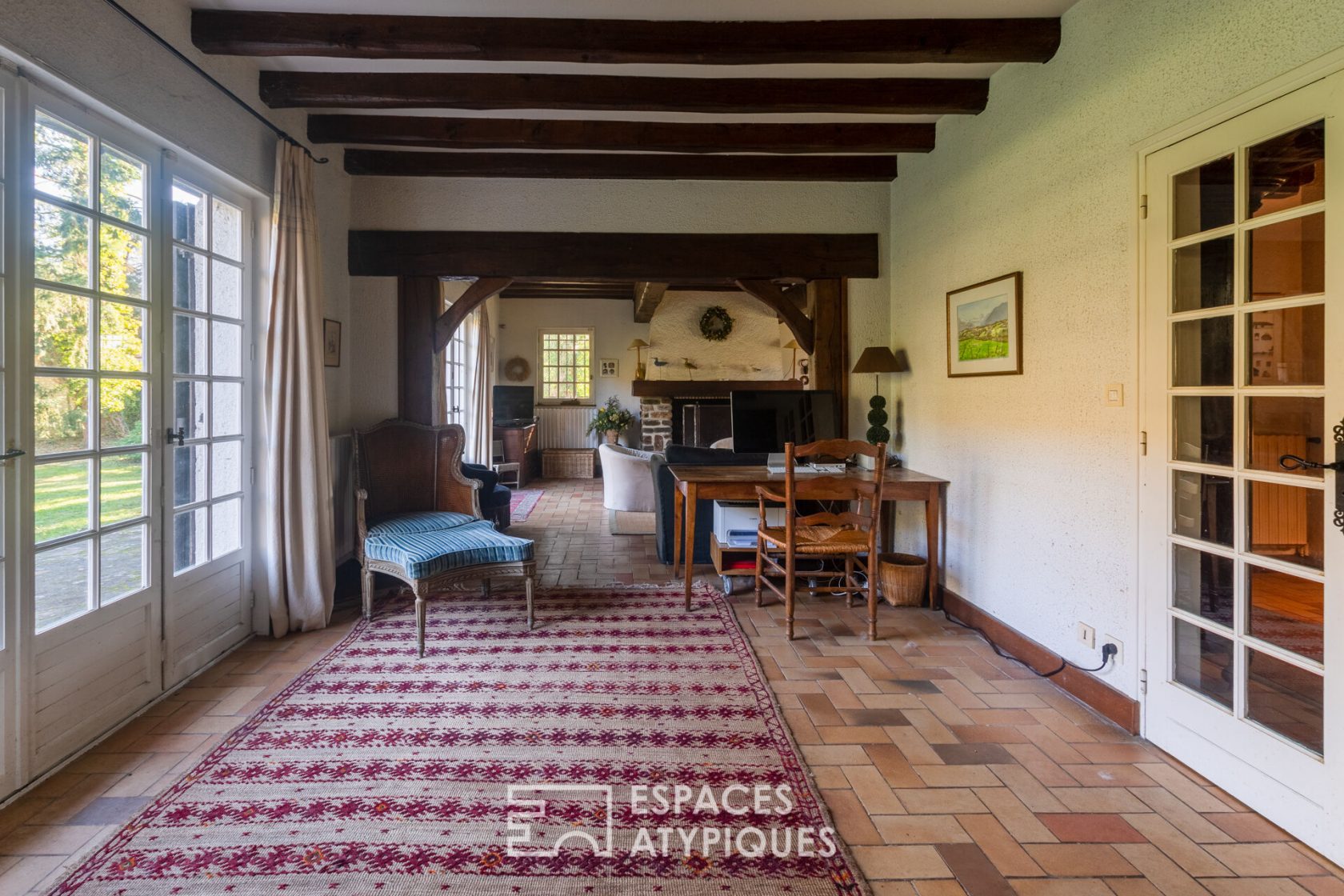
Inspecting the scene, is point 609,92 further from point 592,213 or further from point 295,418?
point 295,418

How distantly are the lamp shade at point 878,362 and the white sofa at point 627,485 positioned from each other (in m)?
2.36

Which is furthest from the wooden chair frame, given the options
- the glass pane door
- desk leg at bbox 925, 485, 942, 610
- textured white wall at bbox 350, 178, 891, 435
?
textured white wall at bbox 350, 178, 891, 435

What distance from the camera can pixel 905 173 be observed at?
13.2 ft

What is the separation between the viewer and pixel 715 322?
885 centimetres

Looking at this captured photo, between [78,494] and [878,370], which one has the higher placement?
[878,370]

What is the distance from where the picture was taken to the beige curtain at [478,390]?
23.5ft

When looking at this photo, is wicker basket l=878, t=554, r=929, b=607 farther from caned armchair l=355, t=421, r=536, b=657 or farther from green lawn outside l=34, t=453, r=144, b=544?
green lawn outside l=34, t=453, r=144, b=544

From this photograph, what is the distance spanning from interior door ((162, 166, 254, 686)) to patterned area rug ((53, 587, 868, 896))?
0.53 m

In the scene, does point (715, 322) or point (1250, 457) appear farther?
point (715, 322)

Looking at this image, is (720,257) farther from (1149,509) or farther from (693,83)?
(1149,509)

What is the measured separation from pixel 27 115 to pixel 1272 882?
375 cm

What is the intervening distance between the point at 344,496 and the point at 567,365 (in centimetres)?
603

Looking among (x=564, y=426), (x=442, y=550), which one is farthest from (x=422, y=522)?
(x=564, y=426)

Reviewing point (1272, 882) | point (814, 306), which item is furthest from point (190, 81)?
point (1272, 882)
